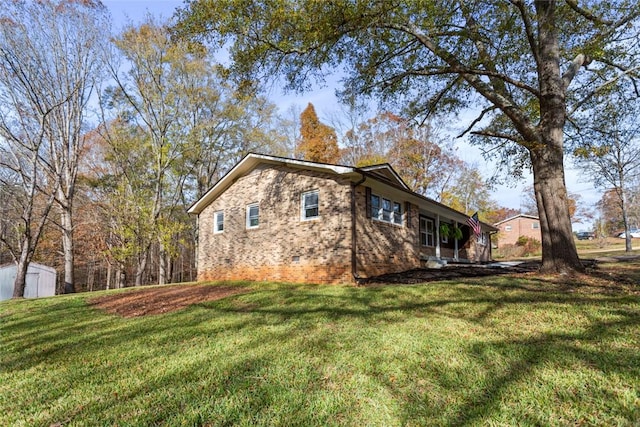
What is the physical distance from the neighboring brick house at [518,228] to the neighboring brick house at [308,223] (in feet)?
111

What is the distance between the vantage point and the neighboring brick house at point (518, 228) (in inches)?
1618

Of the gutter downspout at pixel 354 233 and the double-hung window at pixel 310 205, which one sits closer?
the gutter downspout at pixel 354 233

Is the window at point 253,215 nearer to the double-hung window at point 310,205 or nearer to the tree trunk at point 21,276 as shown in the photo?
the double-hung window at point 310,205

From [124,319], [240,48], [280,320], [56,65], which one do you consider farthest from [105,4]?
[280,320]

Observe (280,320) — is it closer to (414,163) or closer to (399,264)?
(399,264)

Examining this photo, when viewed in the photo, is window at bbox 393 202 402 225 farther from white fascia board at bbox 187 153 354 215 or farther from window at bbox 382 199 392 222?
white fascia board at bbox 187 153 354 215

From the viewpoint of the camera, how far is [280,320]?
537 centimetres

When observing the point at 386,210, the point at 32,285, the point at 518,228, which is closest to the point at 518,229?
the point at 518,228

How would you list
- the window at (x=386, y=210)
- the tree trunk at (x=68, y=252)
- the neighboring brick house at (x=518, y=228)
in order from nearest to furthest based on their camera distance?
the window at (x=386, y=210) < the tree trunk at (x=68, y=252) < the neighboring brick house at (x=518, y=228)

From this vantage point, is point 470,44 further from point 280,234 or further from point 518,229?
point 518,229

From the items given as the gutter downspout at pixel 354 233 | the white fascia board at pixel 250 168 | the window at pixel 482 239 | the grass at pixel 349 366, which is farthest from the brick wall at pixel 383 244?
the window at pixel 482 239

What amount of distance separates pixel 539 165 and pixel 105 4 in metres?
18.0

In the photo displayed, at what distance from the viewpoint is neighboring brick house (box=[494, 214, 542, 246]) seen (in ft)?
135

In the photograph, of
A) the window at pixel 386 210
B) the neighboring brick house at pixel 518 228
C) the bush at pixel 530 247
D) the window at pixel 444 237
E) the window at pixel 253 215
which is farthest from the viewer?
the neighboring brick house at pixel 518 228
